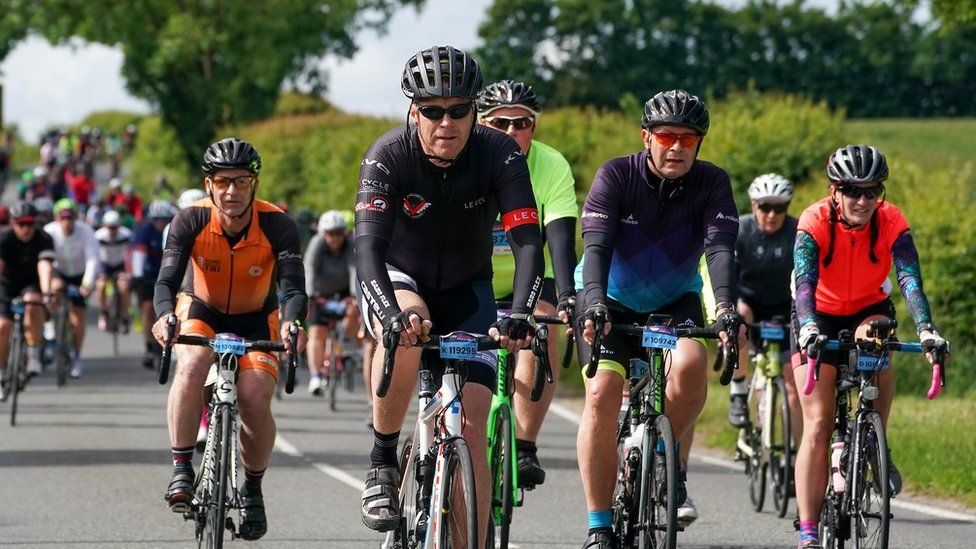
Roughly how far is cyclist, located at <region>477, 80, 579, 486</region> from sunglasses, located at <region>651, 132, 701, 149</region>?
912 millimetres

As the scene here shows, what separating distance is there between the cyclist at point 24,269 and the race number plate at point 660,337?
1056 centimetres

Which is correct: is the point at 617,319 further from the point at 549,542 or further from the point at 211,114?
the point at 211,114

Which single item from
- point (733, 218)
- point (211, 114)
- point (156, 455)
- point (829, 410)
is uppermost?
point (211, 114)

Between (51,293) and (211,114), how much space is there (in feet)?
140

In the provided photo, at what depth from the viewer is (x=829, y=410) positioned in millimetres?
7867

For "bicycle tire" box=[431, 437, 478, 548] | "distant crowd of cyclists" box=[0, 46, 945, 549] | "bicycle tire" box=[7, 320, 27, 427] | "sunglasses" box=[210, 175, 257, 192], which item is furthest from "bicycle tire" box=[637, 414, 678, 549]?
"bicycle tire" box=[7, 320, 27, 427]

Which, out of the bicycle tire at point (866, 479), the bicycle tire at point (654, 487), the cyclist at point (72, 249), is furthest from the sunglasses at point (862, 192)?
the cyclist at point (72, 249)

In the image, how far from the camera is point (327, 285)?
17.9m

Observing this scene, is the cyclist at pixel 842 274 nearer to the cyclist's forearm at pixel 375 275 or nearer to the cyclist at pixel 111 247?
the cyclist's forearm at pixel 375 275

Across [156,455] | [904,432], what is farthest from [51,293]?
[904,432]

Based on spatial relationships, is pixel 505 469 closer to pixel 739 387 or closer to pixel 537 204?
pixel 537 204

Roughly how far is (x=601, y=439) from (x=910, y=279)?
60.8 inches

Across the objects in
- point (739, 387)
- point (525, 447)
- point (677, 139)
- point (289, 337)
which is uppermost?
point (677, 139)

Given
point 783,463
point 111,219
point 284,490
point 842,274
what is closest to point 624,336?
point 842,274
